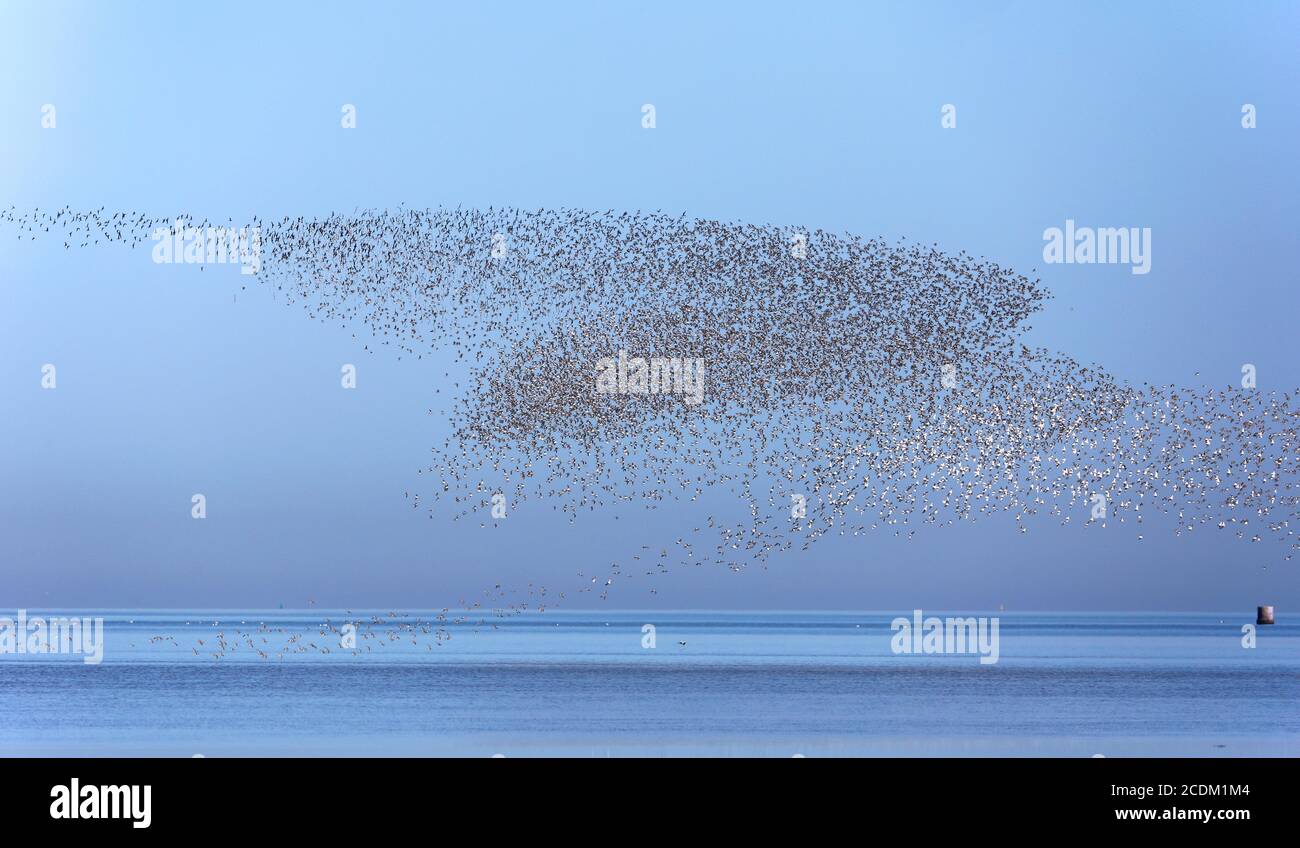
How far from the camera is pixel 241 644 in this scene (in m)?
46.1

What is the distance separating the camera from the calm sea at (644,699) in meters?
20.7

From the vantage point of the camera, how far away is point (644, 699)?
27.8 m

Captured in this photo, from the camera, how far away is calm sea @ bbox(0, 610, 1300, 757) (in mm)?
20734
